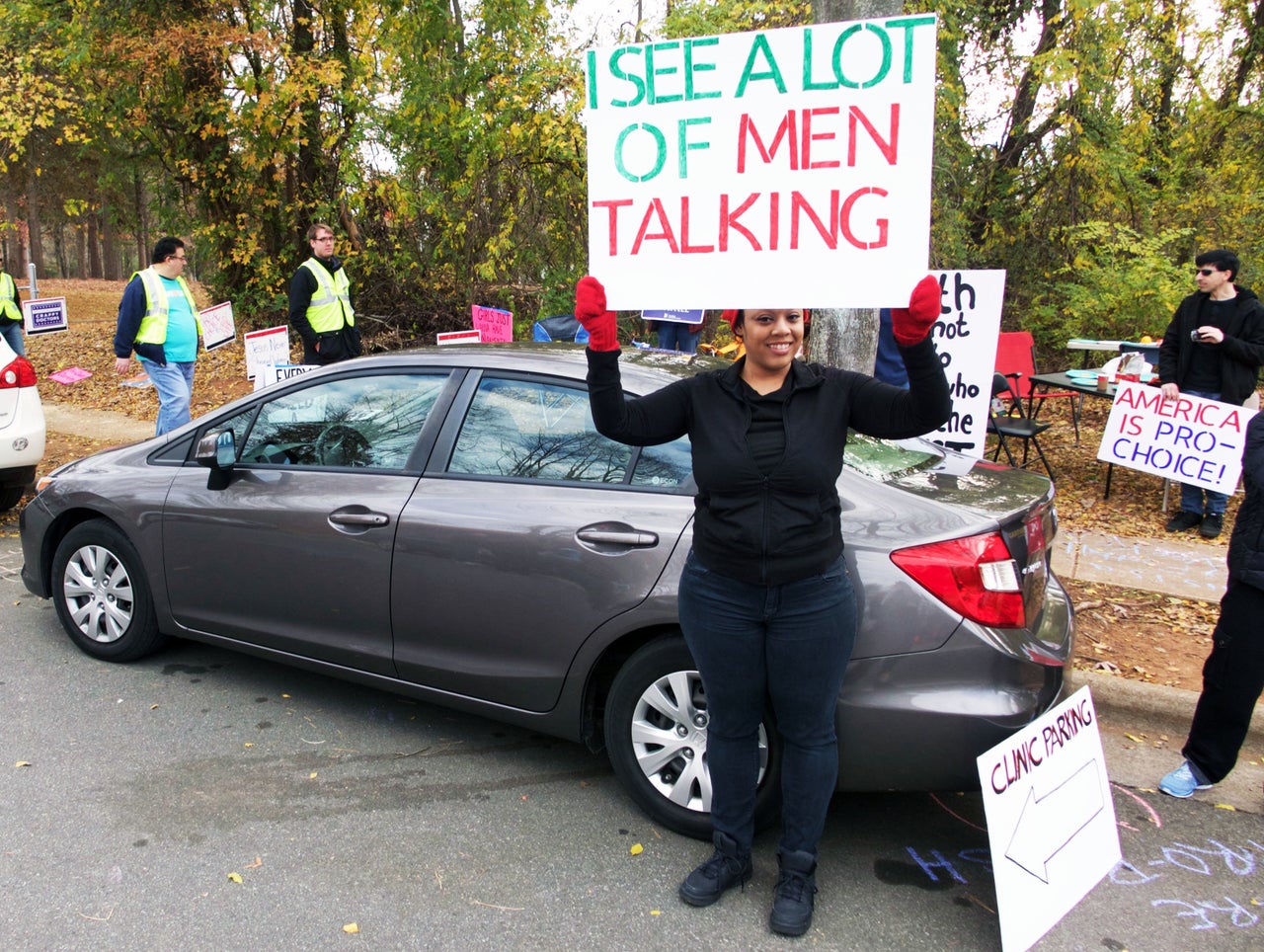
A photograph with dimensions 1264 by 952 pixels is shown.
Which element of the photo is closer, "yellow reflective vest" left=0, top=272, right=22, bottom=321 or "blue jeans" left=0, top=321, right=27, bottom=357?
"yellow reflective vest" left=0, top=272, right=22, bottom=321

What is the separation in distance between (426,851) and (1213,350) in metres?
5.90

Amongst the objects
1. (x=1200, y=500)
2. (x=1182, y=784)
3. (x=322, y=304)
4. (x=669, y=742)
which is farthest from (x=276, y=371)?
(x=1182, y=784)

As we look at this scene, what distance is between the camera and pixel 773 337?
264 cm

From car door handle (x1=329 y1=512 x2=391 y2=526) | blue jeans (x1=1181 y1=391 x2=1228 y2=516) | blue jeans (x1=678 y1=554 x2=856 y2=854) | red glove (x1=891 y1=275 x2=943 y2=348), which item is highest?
red glove (x1=891 y1=275 x2=943 y2=348)

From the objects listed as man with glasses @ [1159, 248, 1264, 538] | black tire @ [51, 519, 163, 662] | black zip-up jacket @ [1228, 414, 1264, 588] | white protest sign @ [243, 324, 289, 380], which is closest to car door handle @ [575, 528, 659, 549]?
black zip-up jacket @ [1228, 414, 1264, 588]

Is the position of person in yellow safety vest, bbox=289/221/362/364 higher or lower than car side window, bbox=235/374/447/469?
higher

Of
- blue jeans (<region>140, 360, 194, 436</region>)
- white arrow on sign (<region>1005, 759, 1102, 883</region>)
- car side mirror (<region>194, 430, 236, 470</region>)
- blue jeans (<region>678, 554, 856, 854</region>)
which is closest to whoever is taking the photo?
blue jeans (<region>678, 554, 856, 854</region>)

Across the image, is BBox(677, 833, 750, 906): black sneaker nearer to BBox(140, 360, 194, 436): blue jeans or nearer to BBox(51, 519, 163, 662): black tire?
BBox(51, 519, 163, 662): black tire

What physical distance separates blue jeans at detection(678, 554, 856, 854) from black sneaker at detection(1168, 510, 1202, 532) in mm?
5087

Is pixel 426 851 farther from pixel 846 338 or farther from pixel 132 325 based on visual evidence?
pixel 132 325

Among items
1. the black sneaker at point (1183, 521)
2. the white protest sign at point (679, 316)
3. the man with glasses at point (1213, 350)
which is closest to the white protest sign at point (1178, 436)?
the man with glasses at point (1213, 350)

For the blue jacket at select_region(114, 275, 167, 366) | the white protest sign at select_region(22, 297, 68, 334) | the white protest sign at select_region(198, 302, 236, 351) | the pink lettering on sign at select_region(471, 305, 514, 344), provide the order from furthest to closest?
the white protest sign at select_region(22, 297, 68, 334)
the white protest sign at select_region(198, 302, 236, 351)
the pink lettering on sign at select_region(471, 305, 514, 344)
the blue jacket at select_region(114, 275, 167, 366)

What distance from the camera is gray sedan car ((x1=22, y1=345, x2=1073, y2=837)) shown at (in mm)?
2914

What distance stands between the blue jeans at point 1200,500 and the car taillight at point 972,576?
4.53 meters
